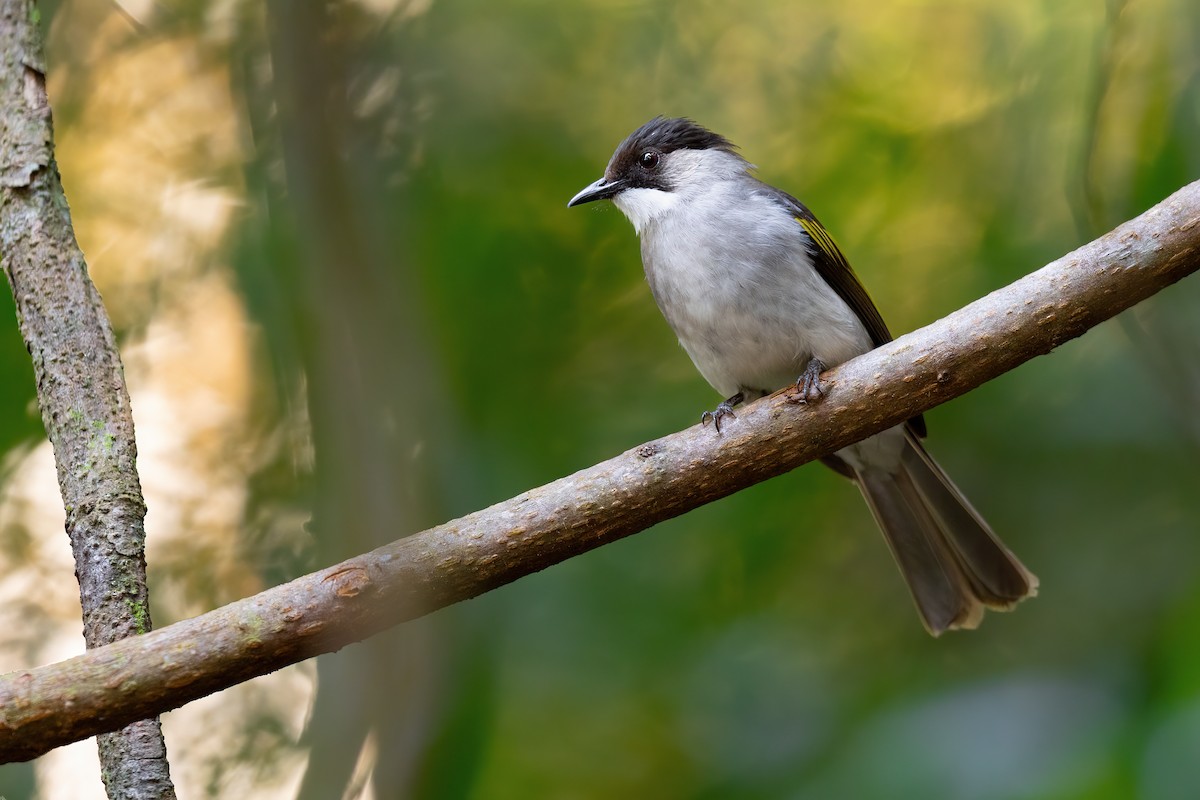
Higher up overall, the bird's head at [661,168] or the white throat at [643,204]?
the bird's head at [661,168]

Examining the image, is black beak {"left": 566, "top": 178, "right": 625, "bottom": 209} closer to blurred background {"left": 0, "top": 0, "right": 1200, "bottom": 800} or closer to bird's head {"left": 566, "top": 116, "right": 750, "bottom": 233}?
bird's head {"left": 566, "top": 116, "right": 750, "bottom": 233}

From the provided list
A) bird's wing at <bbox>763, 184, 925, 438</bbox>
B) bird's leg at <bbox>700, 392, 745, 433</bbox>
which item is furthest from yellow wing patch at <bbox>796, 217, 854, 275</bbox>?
bird's leg at <bbox>700, 392, 745, 433</bbox>

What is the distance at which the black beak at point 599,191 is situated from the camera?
3799 mm

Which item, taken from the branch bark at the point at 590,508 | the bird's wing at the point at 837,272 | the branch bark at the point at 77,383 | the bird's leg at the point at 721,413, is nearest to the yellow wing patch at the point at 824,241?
the bird's wing at the point at 837,272

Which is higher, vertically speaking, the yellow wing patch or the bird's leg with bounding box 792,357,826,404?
the yellow wing patch

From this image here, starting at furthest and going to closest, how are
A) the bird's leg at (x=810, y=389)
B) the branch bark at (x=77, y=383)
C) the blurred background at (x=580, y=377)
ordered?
the blurred background at (x=580, y=377)
the bird's leg at (x=810, y=389)
the branch bark at (x=77, y=383)

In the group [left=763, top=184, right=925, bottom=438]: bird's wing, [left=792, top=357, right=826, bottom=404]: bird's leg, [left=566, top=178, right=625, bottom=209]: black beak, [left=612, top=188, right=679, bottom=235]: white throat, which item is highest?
[left=566, top=178, right=625, bottom=209]: black beak

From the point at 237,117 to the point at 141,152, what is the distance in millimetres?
377

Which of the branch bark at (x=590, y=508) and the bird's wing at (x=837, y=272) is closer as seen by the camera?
the branch bark at (x=590, y=508)

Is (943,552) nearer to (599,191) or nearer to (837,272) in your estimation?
(837,272)

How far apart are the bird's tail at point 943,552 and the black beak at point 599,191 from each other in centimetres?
121

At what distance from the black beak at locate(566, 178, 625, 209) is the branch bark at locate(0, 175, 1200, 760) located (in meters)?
1.34

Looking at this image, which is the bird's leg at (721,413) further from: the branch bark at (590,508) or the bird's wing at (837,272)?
the bird's wing at (837,272)

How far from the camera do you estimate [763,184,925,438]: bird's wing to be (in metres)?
3.51
